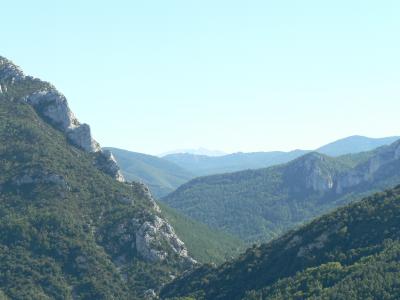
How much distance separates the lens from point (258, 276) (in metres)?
154

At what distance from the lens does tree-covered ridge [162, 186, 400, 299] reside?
5074 inches

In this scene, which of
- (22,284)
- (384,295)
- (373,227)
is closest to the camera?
(384,295)

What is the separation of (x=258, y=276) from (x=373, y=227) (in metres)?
26.2

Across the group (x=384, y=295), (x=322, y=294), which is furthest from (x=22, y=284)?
(x=384, y=295)

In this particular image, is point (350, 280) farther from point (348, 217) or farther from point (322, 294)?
point (348, 217)

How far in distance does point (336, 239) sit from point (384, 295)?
32451mm

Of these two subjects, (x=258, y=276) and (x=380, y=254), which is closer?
(x=380, y=254)

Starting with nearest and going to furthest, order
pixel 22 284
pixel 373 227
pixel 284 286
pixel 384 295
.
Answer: pixel 384 295
pixel 284 286
pixel 373 227
pixel 22 284

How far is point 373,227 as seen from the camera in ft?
497

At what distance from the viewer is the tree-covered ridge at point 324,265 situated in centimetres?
12888

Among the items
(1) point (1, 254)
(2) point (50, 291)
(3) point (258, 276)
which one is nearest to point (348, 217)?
(3) point (258, 276)

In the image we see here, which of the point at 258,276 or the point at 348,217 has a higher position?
the point at 348,217

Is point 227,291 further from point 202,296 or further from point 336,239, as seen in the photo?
point 336,239

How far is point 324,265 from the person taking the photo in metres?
141
